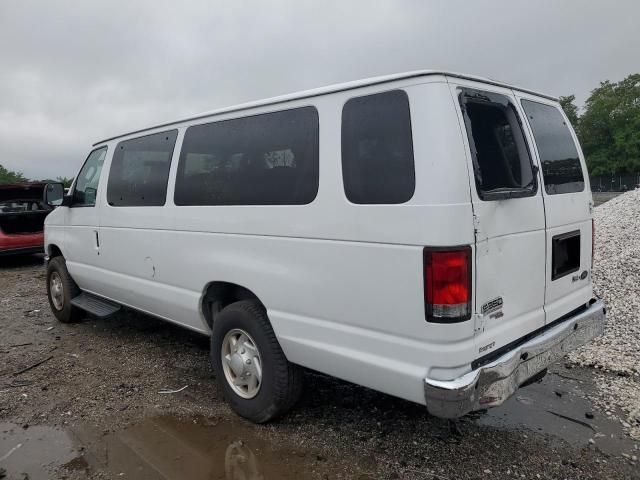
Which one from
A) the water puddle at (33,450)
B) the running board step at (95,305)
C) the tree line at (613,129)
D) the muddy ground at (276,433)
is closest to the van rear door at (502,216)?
the muddy ground at (276,433)

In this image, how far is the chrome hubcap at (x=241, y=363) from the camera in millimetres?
3663

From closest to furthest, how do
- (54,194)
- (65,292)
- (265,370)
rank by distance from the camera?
(265,370) < (54,194) < (65,292)

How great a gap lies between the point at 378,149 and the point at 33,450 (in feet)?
10.1

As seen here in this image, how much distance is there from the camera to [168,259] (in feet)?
14.1

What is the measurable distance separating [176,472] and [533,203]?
109 inches

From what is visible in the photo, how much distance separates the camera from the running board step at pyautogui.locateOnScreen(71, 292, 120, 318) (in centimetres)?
535

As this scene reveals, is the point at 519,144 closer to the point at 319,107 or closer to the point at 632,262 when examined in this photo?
the point at 319,107

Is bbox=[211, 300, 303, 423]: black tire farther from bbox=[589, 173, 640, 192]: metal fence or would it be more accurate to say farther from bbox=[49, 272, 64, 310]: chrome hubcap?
bbox=[589, 173, 640, 192]: metal fence

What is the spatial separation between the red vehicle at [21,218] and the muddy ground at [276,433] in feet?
22.1

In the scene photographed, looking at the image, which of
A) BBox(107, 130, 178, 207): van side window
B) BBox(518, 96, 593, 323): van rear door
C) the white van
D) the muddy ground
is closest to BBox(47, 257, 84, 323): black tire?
the muddy ground

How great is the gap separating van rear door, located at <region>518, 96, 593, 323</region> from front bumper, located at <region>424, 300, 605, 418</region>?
167mm

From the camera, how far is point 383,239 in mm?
2754

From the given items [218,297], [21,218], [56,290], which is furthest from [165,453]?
[21,218]

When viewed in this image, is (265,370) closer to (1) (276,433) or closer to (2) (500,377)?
(1) (276,433)
